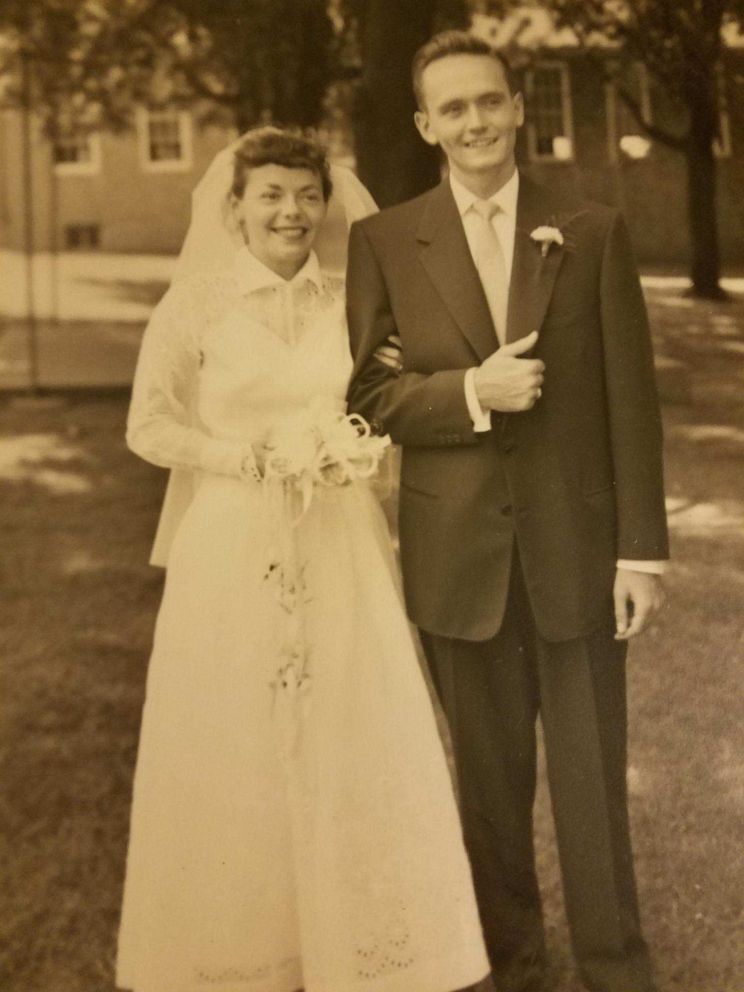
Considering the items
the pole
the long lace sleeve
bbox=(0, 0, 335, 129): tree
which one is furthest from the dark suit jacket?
the pole

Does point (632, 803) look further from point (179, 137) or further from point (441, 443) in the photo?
point (179, 137)

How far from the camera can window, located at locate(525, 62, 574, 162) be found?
224 centimetres

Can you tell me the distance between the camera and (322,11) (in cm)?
242

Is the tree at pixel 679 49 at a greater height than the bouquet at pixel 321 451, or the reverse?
the tree at pixel 679 49

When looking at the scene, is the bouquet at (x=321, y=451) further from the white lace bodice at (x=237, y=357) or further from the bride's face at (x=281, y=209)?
the bride's face at (x=281, y=209)

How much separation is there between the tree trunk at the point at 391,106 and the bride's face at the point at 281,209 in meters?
0.29

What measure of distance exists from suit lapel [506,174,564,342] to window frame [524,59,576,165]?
34cm

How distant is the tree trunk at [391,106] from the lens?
230 cm

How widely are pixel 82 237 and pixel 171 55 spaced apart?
0.51 meters

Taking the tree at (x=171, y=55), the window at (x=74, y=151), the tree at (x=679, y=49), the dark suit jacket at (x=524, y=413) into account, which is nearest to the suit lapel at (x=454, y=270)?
the dark suit jacket at (x=524, y=413)

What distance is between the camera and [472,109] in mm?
1905

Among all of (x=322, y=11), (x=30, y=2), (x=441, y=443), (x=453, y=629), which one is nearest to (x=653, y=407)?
(x=441, y=443)

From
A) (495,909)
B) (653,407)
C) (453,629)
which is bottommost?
(495,909)

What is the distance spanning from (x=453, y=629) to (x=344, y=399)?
0.52 meters
